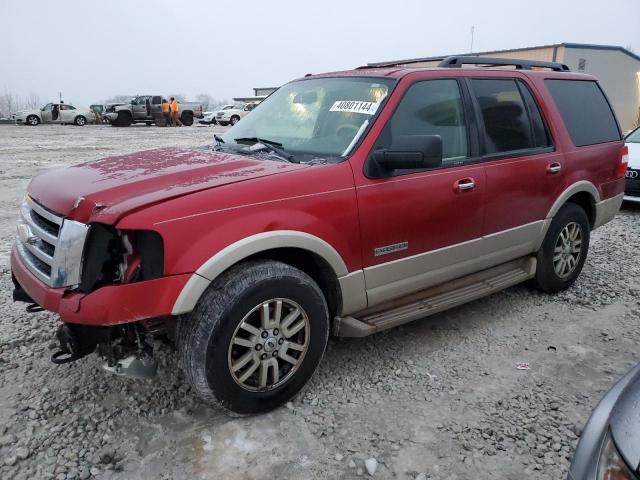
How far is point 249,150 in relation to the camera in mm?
3402

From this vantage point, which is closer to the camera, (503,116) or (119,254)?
(119,254)

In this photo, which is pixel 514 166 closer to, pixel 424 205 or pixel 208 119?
pixel 424 205

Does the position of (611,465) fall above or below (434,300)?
above

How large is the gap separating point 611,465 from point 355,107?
2.43 metres

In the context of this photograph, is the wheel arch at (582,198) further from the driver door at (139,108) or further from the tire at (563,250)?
the driver door at (139,108)

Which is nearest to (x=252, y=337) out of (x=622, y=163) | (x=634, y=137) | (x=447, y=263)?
(x=447, y=263)

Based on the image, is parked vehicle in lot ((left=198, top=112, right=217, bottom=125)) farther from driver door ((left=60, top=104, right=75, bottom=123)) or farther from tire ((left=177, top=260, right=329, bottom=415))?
tire ((left=177, top=260, right=329, bottom=415))

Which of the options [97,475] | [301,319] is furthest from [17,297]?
[301,319]

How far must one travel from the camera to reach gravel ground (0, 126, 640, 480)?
250 cm

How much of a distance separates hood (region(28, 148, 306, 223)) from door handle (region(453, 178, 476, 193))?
1175 millimetres

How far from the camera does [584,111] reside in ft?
15.1

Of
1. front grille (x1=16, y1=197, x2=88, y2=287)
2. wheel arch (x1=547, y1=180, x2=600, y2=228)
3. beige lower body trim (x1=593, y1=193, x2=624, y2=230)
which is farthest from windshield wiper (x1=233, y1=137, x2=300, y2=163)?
beige lower body trim (x1=593, y1=193, x2=624, y2=230)

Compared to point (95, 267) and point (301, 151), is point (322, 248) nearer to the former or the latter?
point (301, 151)

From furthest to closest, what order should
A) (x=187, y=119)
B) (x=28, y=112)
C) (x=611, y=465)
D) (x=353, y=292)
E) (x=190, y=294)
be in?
1. (x=187, y=119)
2. (x=28, y=112)
3. (x=353, y=292)
4. (x=190, y=294)
5. (x=611, y=465)
